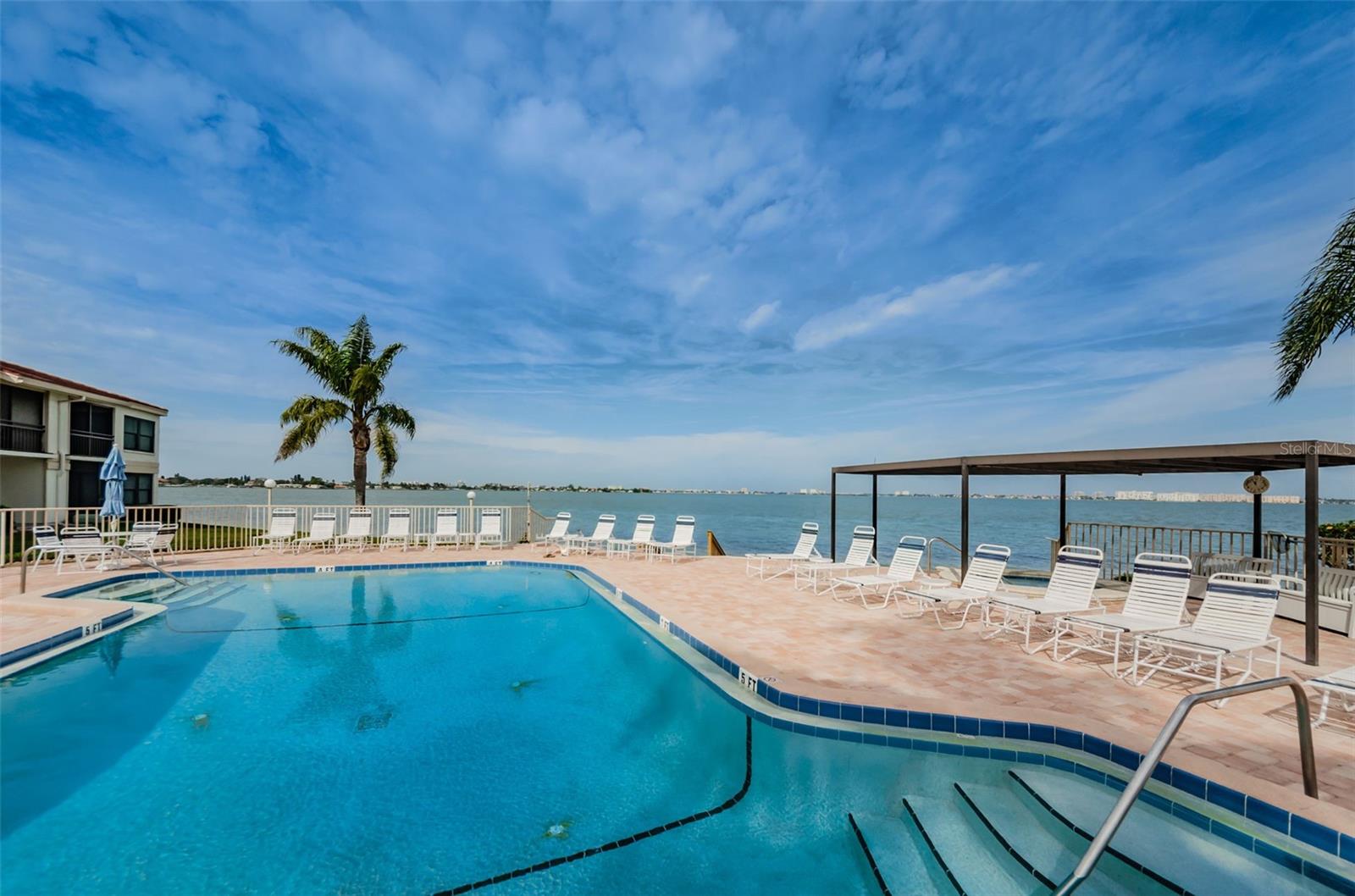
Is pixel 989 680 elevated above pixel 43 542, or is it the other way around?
pixel 43 542

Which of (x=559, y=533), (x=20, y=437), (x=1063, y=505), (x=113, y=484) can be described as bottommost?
(x=559, y=533)

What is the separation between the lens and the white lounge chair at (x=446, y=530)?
46.5 feet

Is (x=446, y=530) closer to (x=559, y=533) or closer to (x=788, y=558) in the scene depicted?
(x=559, y=533)

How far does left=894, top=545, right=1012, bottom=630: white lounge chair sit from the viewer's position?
703cm

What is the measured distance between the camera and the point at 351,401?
16.2 meters

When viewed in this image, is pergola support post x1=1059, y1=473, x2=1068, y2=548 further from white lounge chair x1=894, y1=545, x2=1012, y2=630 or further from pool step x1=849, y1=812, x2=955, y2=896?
pool step x1=849, y1=812, x2=955, y2=896

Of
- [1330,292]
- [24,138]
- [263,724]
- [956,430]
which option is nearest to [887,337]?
[956,430]

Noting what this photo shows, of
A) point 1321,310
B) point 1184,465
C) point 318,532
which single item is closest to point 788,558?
point 1184,465

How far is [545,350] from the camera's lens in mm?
22609

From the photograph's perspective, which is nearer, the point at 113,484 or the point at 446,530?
the point at 113,484

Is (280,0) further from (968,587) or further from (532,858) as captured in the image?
(968,587)

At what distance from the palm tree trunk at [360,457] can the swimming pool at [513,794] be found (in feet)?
34.7

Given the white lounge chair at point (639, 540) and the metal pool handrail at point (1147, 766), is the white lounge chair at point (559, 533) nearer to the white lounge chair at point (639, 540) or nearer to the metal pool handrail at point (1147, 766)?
the white lounge chair at point (639, 540)

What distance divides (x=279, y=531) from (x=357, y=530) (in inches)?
61.8
